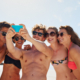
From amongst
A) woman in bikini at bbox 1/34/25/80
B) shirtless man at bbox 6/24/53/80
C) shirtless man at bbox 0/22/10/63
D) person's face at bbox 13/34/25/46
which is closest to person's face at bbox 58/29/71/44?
shirtless man at bbox 6/24/53/80

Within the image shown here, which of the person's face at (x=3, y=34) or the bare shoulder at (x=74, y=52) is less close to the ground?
the person's face at (x=3, y=34)

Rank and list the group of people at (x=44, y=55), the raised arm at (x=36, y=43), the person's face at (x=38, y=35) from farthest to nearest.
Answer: the person's face at (x=38, y=35)
the group of people at (x=44, y=55)
the raised arm at (x=36, y=43)

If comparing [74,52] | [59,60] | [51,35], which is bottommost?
[59,60]

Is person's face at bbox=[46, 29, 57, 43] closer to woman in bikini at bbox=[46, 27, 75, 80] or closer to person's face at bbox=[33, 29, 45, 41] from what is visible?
woman in bikini at bbox=[46, 27, 75, 80]

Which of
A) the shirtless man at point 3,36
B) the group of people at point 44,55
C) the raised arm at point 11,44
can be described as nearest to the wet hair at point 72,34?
the group of people at point 44,55

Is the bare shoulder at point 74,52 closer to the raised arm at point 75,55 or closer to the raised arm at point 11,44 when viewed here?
the raised arm at point 75,55

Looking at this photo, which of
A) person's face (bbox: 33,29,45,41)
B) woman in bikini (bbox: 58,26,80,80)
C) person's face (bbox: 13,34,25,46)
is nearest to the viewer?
woman in bikini (bbox: 58,26,80,80)

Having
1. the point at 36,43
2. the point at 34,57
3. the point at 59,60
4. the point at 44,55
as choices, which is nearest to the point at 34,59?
the point at 34,57

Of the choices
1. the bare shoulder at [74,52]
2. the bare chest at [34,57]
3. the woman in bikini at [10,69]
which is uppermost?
the bare shoulder at [74,52]

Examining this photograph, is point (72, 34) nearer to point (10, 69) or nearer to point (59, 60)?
point (59, 60)

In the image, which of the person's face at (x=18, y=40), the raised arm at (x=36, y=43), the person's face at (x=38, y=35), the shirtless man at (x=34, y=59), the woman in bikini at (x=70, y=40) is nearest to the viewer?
the raised arm at (x=36, y=43)

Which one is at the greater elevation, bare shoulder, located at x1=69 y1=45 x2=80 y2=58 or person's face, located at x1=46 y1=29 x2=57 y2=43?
person's face, located at x1=46 y1=29 x2=57 y2=43

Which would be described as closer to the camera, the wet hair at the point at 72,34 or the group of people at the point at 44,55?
the group of people at the point at 44,55

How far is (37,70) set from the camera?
2.84 meters
